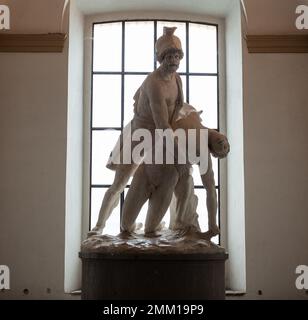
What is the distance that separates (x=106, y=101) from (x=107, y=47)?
0.60m

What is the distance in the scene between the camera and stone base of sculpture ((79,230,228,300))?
354 centimetres

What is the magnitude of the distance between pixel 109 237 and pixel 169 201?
0.44m

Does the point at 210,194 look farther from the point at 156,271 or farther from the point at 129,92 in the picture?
the point at 129,92

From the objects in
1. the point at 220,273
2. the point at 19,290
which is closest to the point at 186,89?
the point at 19,290

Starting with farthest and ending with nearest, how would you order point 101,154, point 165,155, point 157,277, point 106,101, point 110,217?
1. point 106,101
2. point 101,154
3. point 110,217
4. point 165,155
5. point 157,277

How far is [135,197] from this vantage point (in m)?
3.87

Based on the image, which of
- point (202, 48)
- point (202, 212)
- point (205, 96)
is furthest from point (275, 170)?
point (202, 48)

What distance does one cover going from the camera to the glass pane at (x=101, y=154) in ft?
21.1

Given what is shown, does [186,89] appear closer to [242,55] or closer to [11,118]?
[242,55]

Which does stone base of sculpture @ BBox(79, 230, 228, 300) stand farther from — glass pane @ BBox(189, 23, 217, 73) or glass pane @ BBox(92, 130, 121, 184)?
glass pane @ BBox(189, 23, 217, 73)

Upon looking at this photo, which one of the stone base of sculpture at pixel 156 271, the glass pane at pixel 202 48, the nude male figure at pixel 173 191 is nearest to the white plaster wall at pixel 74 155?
the glass pane at pixel 202 48

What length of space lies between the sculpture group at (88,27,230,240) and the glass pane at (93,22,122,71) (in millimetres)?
2708

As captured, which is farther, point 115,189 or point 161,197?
point 115,189

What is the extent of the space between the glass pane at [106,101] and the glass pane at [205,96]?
0.80m
